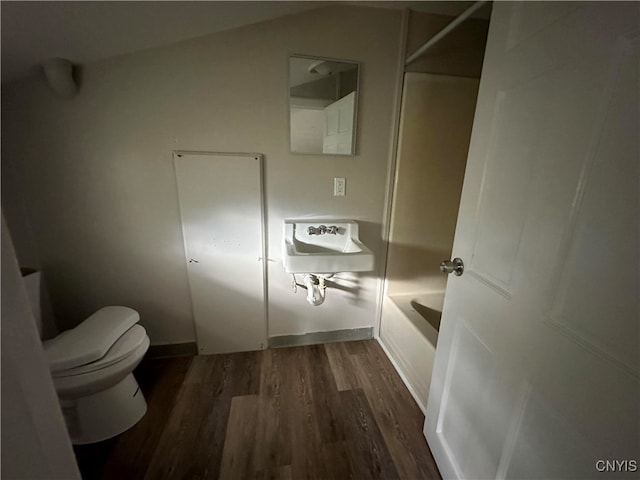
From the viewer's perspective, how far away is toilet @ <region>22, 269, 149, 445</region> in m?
1.08

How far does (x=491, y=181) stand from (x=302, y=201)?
3.34 feet

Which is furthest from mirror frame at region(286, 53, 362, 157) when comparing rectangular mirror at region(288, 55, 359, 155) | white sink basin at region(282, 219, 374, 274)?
white sink basin at region(282, 219, 374, 274)

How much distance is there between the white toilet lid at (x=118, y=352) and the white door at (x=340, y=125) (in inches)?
55.2

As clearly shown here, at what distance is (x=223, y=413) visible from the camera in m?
1.36

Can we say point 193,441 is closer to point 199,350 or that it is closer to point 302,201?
point 199,350

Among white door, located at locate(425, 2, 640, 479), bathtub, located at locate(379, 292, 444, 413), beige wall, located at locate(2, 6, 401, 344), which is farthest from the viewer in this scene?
bathtub, located at locate(379, 292, 444, 413)

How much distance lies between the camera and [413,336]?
150 centimetres

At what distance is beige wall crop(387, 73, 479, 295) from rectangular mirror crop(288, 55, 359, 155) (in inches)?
13.1

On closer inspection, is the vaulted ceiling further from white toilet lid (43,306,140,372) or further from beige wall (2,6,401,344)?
white toilet lid (43,306,140,372)

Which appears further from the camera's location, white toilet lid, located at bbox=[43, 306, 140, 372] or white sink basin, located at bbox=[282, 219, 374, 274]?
white sink basin, located at bbox=[282, 219, 374, 274]

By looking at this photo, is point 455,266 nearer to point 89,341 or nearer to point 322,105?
point 322,105

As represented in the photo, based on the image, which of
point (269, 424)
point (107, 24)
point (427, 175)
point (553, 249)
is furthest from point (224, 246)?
point (553, 249)

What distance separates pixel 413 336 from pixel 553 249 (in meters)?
1.03

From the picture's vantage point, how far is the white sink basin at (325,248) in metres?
1.37
